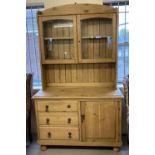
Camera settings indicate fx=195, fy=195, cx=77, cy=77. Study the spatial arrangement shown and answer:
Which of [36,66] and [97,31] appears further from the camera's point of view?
[36,66]

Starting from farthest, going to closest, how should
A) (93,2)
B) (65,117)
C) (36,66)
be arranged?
(36,66) → (93,2) → (65,117)

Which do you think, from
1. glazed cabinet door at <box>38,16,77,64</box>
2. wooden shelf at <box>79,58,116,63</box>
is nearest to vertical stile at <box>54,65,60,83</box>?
glazed cabinet door at <box>38,16,77,64</box>

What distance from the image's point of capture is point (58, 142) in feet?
8.50

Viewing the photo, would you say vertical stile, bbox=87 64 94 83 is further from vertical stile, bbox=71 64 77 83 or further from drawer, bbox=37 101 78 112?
drawer, bbox=37 101 78 112

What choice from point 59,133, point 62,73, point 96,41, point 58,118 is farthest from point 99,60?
point 59,133

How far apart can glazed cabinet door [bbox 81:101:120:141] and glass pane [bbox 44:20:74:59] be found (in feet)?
2.51

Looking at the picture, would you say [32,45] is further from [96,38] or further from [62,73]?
[96,38]

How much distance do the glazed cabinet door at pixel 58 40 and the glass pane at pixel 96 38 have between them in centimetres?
16

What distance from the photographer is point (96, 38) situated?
2701 mm

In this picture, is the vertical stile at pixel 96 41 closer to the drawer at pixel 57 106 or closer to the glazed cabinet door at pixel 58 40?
the glazed cabinet door at pixel 58 40

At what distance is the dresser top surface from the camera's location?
2434 millimetres
